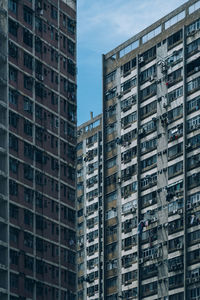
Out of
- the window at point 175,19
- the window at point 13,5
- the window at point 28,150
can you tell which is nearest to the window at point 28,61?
the window at point 13,5

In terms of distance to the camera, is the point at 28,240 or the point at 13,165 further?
the point at 28,240

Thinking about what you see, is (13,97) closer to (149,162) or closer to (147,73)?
(149,162)

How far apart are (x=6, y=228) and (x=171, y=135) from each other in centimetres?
3567

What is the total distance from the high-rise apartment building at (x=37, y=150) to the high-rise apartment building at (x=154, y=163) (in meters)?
18.0

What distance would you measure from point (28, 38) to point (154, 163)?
2940 centimetres

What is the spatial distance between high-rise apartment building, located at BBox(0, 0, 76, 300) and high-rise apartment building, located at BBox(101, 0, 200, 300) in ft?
59.0

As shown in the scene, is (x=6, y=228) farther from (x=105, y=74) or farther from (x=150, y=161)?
(x=105, y=74)

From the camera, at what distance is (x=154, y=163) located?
13675 centimetres

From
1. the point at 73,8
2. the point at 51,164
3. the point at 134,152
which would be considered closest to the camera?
the point at 51,164

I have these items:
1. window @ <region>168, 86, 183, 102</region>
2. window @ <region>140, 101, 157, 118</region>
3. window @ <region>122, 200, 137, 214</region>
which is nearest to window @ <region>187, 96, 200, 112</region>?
window @ <region>168, 86, 183, 102</region>

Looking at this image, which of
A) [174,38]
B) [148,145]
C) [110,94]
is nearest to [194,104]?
[148,145]

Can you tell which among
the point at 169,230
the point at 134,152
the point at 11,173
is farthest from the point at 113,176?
the point at 11,173

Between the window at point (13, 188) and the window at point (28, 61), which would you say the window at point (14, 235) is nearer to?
the window at point (13, 188)

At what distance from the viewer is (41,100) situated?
376 ft
